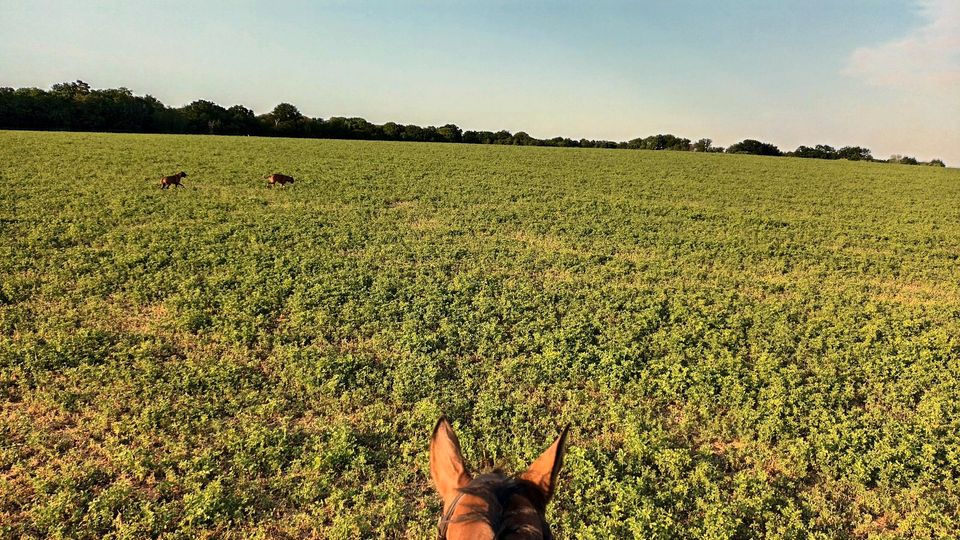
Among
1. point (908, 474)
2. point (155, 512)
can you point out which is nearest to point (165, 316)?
point (155, 512)

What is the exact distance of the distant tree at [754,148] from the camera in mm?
71875

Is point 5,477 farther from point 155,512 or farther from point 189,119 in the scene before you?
point 189,119

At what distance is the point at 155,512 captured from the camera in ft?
16.2

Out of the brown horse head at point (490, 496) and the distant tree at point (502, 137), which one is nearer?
the brown horse head at point (490, 496)

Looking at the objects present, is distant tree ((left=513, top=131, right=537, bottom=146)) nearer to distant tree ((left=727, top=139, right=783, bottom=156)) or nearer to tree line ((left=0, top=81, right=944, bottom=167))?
tree line ((left=0, top=81, right=944, bottom=167))

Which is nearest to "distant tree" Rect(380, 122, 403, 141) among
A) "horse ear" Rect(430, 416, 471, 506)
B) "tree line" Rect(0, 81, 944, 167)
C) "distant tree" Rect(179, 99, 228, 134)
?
"tree line" Rect(0, 81, 944, 167)

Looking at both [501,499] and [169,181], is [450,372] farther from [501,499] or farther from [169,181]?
[169,181]

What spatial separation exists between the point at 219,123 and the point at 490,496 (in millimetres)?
84025

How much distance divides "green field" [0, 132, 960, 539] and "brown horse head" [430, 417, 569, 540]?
2997 millimetres

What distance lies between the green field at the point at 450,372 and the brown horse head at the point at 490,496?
300cm

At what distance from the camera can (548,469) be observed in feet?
7.71

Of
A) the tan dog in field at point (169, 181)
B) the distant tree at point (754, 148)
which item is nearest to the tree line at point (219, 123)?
the distant tree at point (754, 148)

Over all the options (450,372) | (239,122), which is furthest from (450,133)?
(450,372)

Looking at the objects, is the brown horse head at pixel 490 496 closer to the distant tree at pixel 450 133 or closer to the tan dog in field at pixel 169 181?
the tan dog in field at pixel 169 181
